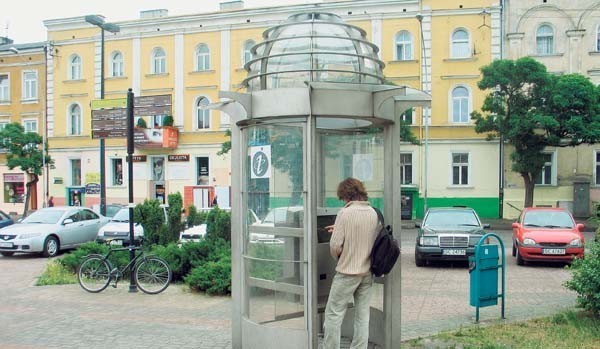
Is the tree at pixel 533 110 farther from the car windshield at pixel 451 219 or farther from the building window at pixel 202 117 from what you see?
the building window at pixel 202 117

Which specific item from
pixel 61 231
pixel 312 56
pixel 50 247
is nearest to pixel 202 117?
pixel 61 231

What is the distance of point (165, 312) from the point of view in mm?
9453

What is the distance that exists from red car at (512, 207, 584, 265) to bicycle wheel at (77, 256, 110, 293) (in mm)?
9765

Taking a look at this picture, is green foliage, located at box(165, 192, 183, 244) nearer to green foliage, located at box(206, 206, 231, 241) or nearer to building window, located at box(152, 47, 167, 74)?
green foliage, located at box(206, 206, 231, 241)

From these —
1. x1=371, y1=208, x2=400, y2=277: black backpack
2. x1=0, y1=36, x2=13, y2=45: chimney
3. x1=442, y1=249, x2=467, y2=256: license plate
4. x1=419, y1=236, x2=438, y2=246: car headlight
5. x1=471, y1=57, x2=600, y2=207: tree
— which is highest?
x1=0, y1=36, x2=13, y2=45: chimney

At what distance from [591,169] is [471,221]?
19556 mm

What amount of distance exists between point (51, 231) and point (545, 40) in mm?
27064

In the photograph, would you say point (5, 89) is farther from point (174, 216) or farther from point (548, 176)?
point (548, 176)

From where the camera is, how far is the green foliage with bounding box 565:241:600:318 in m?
7.79

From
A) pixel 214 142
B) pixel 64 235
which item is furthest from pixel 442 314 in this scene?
pixel 214 142

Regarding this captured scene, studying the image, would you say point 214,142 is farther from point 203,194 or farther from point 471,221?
point 471,221

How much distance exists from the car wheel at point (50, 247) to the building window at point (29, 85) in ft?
90.0

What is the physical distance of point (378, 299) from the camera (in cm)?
691

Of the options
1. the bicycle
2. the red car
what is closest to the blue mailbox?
the bicycle
